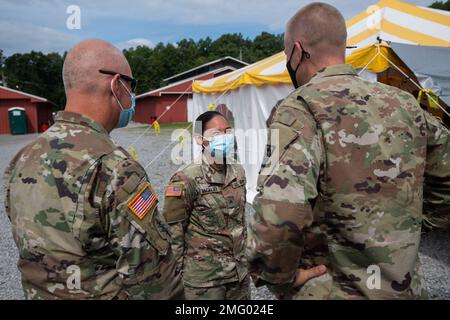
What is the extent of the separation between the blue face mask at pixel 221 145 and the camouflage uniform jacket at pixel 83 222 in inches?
55.8

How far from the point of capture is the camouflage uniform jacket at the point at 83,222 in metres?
1.29

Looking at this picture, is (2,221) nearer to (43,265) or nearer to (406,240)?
(43,265)

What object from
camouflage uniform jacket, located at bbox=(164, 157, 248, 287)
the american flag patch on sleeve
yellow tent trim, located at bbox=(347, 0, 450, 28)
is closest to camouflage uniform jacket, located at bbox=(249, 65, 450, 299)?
the american flag patch on sleeve

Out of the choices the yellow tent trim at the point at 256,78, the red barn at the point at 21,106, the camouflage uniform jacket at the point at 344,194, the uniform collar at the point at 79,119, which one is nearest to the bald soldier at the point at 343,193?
the camouflage uniform jacket at the point at 344,194

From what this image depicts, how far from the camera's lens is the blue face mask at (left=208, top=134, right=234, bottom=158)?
2.78 meters

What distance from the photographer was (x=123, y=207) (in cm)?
128

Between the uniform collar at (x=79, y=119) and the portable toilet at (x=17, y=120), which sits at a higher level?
the uniform collar at (x=79, y=119)

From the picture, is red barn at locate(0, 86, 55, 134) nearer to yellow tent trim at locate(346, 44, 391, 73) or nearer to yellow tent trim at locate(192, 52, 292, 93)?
yellow tent trim at locate(192, 52, 292, 93)

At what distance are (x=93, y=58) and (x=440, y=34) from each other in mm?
5467

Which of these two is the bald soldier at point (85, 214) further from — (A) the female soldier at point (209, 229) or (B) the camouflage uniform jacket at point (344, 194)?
(A) the female soldier at point (209, 229)

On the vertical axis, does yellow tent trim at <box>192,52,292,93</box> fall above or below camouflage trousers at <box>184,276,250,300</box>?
above

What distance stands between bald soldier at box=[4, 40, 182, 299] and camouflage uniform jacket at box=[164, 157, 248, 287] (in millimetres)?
1031

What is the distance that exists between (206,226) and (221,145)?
2.26 ft

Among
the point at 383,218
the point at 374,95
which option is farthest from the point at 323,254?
the point at 374,95
